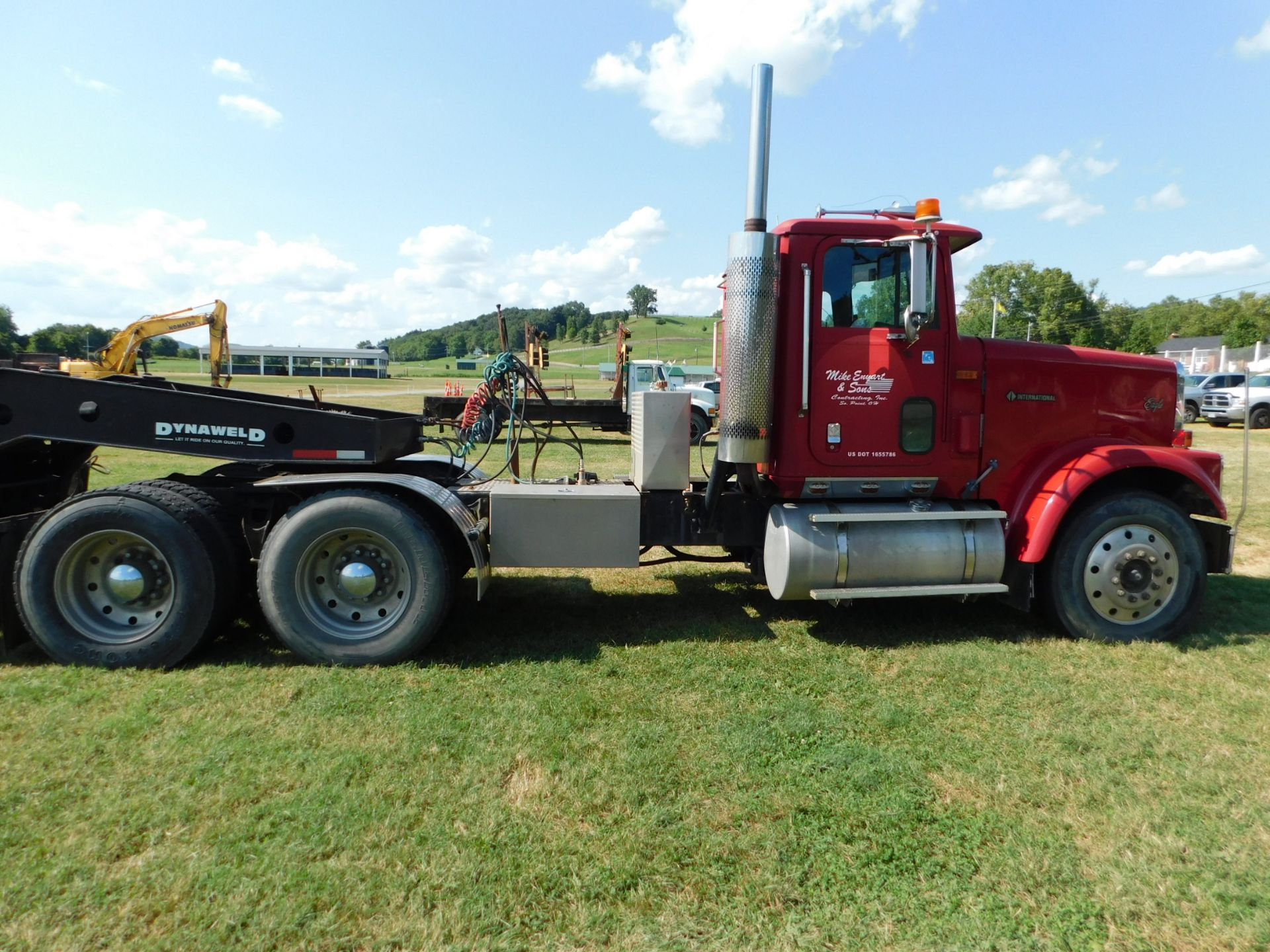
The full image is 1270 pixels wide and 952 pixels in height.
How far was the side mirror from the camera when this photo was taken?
444 cm

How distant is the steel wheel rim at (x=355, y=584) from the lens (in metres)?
4.54

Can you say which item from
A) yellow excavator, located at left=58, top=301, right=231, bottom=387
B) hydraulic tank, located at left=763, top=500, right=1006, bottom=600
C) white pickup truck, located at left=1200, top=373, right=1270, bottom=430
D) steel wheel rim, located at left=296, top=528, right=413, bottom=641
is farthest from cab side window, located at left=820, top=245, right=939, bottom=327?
white pickup truck, located at left=1200, top=373, right=1270, bottom=430

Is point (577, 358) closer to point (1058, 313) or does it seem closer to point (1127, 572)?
point (1058, 313)

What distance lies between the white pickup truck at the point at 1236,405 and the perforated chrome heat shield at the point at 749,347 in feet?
81.6

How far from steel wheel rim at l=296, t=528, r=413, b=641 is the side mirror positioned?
10.9 ft

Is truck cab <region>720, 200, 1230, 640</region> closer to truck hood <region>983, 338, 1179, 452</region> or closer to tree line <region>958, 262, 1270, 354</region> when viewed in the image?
truck hood <region>983, 338, 1179, 452</region>

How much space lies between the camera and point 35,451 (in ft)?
17.3

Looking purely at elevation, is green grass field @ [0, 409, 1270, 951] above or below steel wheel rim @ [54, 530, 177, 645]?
below

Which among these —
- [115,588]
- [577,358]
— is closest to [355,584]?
[115,588]

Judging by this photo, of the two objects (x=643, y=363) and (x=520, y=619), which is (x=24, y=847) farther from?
(x=643, y=363)

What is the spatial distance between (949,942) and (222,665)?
3972 millimetres

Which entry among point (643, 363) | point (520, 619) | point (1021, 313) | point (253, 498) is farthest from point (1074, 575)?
point (1021, 313)

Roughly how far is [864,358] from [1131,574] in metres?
2.22

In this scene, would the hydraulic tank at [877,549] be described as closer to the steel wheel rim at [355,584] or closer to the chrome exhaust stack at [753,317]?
the chrome exhaust stack at [753,317]
